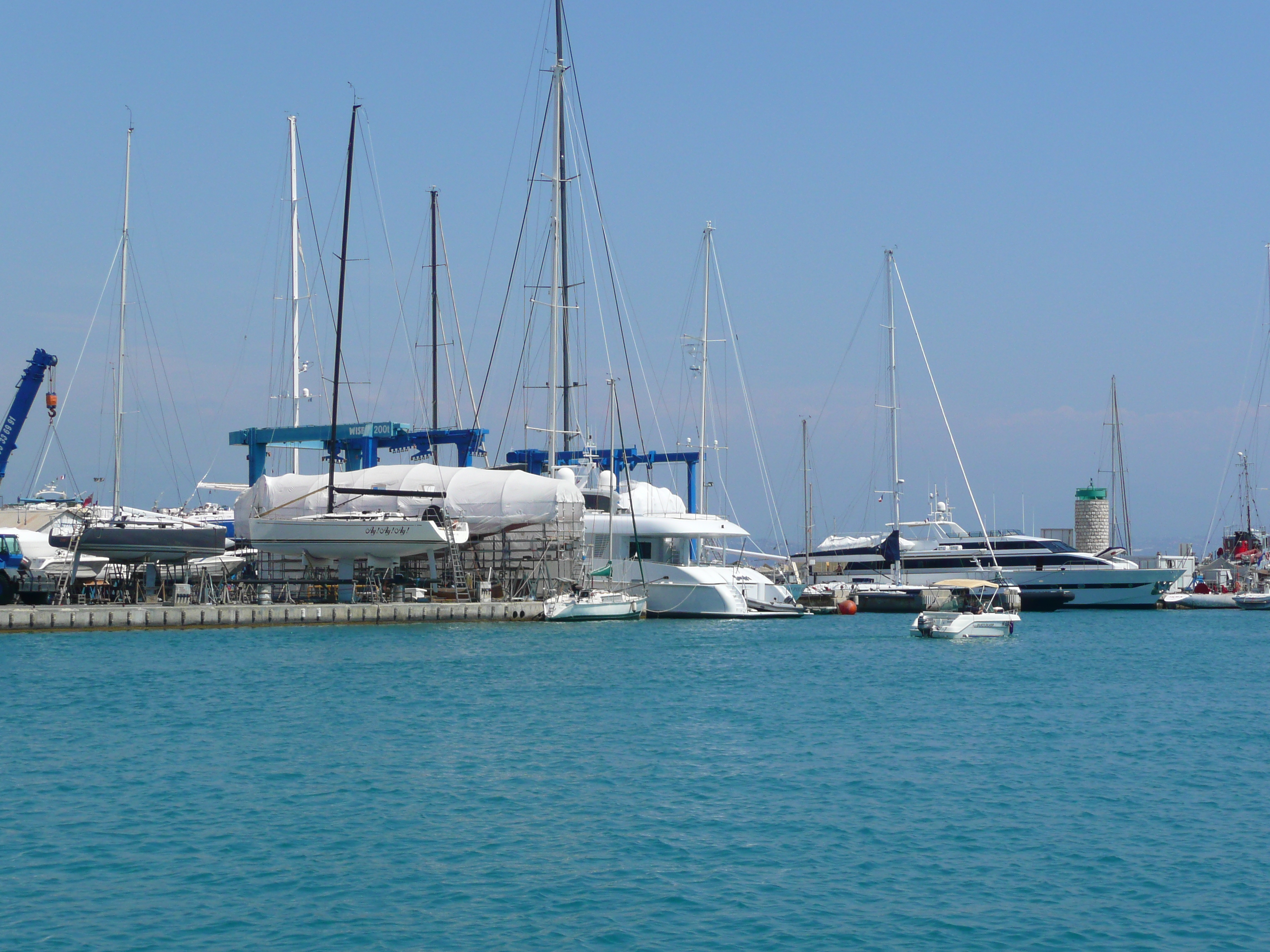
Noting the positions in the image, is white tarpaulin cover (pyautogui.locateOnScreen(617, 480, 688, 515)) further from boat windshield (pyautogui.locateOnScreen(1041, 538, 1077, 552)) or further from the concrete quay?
boat windshield (pyautogui.locateOnScreen(1041, 538, 1077, 552))

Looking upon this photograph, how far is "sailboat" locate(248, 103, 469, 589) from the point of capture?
160 feet

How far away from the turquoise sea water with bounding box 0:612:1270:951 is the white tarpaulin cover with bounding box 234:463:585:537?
1650 centimetres

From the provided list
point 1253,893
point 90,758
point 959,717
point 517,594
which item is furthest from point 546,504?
point 1253,893

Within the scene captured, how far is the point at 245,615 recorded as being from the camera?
45219mm

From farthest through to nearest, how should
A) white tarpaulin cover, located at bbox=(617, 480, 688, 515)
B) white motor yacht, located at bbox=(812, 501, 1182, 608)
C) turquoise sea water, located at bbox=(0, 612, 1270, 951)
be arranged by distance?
white motor yacht, located at bbox=(812, 501, 1182, 608)
white tarpaulin cover, located at bbox=(617, 480, 688, 515)
turquoise sea water, located at bbox=(0, 612, 1270, 951)

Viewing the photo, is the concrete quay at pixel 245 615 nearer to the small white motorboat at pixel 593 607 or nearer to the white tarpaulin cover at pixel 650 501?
the small white motorboat at pixel 593 607

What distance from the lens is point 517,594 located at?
170 feet

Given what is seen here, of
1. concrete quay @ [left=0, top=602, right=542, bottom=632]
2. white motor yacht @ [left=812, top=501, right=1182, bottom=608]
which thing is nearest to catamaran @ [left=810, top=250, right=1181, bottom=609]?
white motor yacht @ [left=812, top=501, right=1182, bottom=608]

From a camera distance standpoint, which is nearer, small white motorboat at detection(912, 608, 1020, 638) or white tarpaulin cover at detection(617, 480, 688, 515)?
small white motorboat at detection(912, 608, 1020, 638)

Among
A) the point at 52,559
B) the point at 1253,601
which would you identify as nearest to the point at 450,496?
the point at 52,559

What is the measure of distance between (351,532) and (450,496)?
5.30 meters

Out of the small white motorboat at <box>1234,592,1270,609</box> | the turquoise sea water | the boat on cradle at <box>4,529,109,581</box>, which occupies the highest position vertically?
the boat on cradle at <box>4,529,109,581</box>

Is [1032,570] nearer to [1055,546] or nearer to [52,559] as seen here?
[1055,546]

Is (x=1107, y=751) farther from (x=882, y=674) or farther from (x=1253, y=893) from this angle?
(x=882, y=674)
